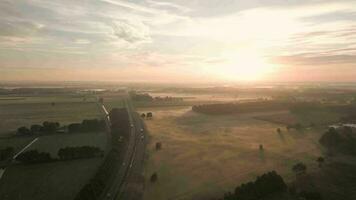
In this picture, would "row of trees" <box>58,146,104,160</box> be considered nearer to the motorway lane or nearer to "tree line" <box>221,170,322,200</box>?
the motorway lane

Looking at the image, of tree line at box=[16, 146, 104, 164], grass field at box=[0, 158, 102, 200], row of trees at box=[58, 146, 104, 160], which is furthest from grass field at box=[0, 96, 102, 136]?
grass field at box=[0, 158, 102, 200]

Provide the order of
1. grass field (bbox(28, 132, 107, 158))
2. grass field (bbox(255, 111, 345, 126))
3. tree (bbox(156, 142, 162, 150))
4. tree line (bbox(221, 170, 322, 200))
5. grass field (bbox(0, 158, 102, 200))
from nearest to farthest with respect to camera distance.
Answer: tree line (bbox(221, 170, 322, 200)), grass field (bbox(0, 158, 102, 200)), tree (bbox(156, 142, 162, 150)), grass field (bbox(28, 132, 107, 158)), grass field (bbox(255, 111, 345, 126))

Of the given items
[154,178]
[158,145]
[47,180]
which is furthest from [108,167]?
[158,145]

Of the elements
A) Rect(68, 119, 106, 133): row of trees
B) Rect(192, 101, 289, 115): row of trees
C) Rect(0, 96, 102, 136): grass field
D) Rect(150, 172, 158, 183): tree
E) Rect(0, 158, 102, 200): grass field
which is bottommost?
Rect(0, 158, 102, 200): grass field

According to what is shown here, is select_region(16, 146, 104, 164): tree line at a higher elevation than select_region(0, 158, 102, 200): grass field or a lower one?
higher

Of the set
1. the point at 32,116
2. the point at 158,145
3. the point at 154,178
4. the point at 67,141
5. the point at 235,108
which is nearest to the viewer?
the point at 154,178

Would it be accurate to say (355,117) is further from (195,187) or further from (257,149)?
(195,187)

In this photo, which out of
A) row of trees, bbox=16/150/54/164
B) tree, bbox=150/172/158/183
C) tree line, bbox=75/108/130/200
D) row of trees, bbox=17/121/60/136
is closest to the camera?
tree line, bbox=75/108/130/200

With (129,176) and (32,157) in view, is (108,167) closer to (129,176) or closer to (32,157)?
(129,176)
